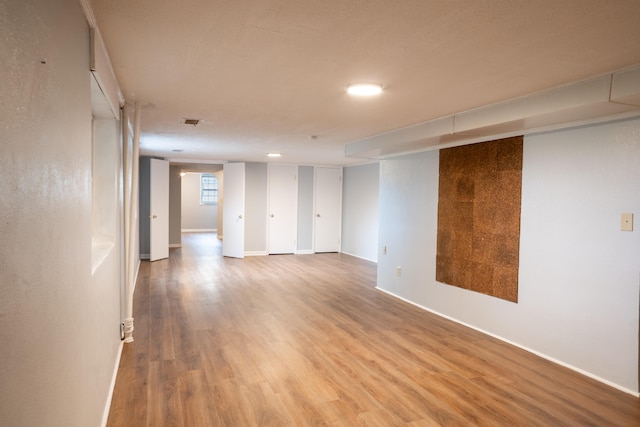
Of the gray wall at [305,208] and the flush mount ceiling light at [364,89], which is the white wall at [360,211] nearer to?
the gray wall at [305,208]

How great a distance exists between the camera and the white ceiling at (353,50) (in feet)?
5.53

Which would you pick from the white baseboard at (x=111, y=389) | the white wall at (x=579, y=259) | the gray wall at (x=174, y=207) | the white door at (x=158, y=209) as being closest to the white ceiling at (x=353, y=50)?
the white wall at (x=579, y=259)

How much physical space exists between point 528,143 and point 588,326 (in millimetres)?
1636

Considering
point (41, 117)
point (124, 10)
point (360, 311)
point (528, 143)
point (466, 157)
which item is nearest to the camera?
point (41, 117)

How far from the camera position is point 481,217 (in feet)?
13.7

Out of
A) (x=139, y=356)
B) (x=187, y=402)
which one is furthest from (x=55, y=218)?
(x=139, y=356)

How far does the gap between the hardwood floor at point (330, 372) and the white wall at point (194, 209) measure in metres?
8.88

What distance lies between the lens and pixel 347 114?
370cm

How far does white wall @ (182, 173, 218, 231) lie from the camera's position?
13.8 m

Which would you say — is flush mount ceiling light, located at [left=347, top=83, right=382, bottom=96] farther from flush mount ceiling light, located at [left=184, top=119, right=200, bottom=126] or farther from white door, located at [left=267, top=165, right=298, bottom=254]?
white door, located at [left=267, top=165, right=298, bottom=254]

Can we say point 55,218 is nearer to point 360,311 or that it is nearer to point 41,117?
point 41,117

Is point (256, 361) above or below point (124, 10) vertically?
below

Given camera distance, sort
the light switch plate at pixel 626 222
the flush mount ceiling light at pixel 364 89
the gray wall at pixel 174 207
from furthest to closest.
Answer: the gray wall at pixel 174 207
the light switch plate at pixel 626 222
the flush mount ceiling light at pixel 364 89

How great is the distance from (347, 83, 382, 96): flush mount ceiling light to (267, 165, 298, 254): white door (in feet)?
21.1
